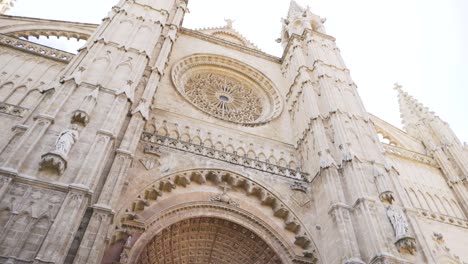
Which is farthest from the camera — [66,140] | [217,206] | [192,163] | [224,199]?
[192,163]

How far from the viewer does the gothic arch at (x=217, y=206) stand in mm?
8633

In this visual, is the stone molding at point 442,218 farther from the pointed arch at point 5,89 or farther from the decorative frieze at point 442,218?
the pointed arch at point 5,89

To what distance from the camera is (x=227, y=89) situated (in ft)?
52.2

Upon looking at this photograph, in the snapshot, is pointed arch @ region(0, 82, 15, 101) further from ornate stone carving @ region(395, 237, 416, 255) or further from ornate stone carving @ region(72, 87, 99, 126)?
ornate stone carving @ region(395, 237, 416, 255)

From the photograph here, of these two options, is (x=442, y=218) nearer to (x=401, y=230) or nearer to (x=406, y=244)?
(x=401, y=230)

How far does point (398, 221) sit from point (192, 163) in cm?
550

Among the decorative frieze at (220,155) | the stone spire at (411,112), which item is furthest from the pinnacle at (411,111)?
the decorative frieze at (220,155)

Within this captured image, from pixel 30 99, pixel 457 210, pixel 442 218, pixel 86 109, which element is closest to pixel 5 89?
pixel 30 99

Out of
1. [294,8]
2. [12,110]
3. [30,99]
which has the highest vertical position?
[294,8]

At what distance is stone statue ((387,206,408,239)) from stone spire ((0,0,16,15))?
18.1 m

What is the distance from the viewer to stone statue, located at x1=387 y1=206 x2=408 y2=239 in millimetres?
8734

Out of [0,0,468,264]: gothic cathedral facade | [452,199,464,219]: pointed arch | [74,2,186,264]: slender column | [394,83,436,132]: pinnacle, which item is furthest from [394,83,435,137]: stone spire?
[74,2,186,264]: slender column

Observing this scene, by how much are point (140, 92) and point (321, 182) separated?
5928 mm

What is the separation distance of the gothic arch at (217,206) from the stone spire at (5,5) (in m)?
13.6
